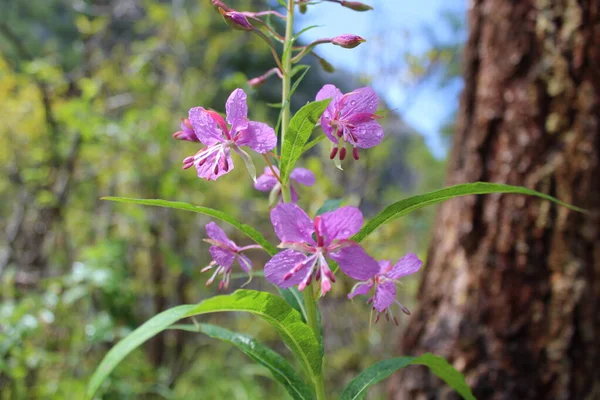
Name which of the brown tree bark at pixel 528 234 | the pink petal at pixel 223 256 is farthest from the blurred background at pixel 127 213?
the pink petal at pixel 223 256

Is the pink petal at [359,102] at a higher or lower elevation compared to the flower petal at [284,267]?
higher

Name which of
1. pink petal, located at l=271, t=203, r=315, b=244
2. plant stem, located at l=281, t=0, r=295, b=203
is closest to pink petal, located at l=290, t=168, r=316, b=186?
plant stem, located at l=281, t=0, r=295, b=203

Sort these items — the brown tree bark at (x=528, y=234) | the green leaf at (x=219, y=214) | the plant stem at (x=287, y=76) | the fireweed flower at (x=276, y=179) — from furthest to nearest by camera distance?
the brown tree bark at (x=528, y=234) < the fireweed flower at (x=276, y=179) < the plant stem at (x=287, y=76) < the green leaf at (x=219, y=214)

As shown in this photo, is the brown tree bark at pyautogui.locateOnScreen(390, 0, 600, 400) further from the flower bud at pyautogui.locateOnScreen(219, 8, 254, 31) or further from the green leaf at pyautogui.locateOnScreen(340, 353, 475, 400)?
the flower bud at pyautogui.locateOnScreen(219, 8, 254, 31)

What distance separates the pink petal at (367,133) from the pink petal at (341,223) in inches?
5.4

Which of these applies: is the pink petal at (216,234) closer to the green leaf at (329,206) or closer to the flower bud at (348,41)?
the green leaf at (329,206)

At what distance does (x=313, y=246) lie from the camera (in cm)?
64

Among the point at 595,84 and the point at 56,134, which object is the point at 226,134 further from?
the point at 56,134

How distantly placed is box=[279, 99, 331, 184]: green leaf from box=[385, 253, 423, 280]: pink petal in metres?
0.22

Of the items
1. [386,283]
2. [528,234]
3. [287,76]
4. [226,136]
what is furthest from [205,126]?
[528,234]

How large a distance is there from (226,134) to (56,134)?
2.10 m

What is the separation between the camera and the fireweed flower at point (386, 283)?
0.72 m

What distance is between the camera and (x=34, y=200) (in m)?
2.74

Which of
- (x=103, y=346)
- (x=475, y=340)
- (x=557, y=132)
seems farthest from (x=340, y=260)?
(x=103, y=346)
